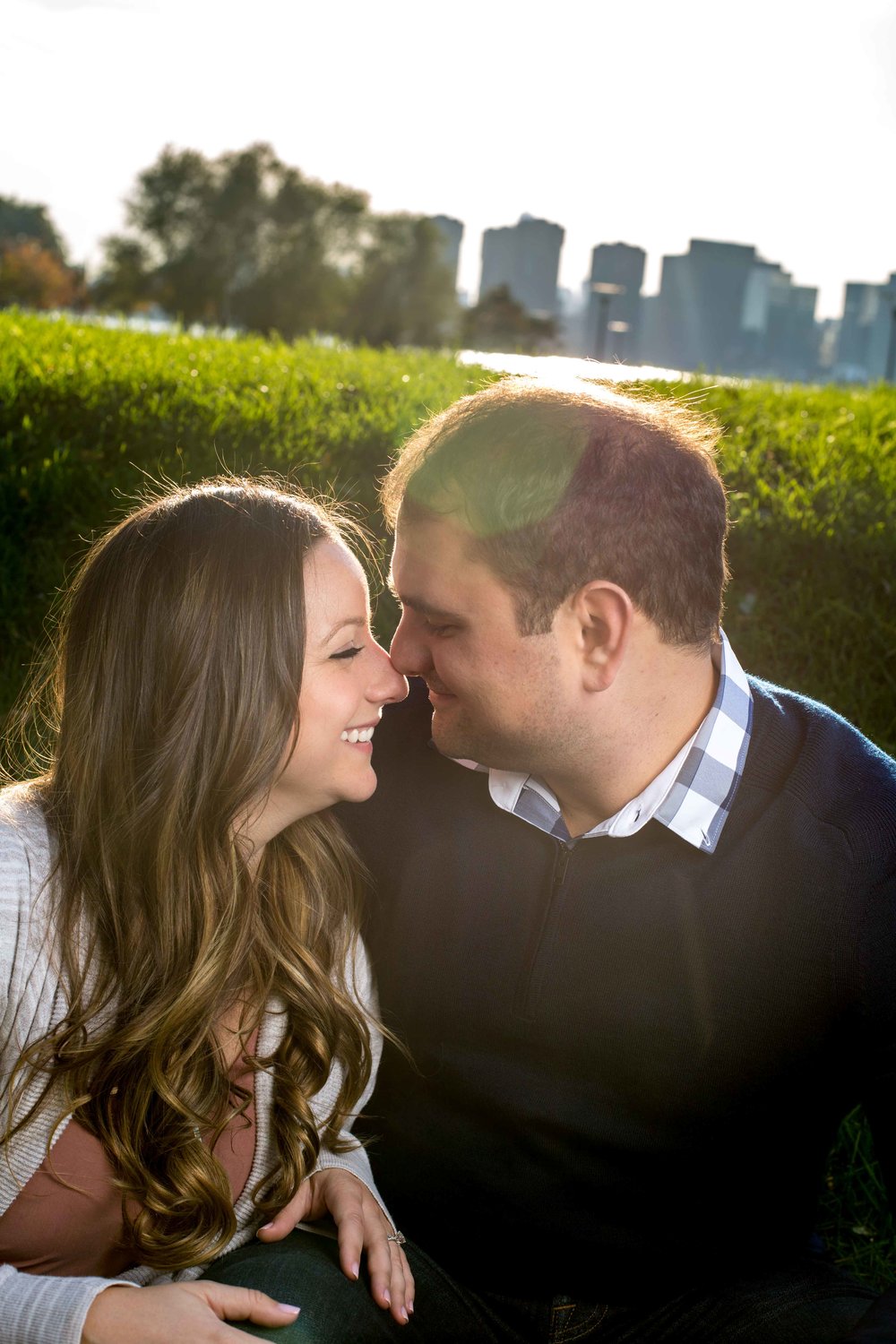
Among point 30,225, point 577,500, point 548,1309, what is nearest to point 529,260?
point 30,225

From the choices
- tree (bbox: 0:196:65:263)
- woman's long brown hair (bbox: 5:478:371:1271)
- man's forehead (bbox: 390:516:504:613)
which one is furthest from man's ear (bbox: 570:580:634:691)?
tree (bbox: 0:196:65:263)

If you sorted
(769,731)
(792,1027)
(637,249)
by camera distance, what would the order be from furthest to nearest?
(637,249) → (769,731) → (792,1027)

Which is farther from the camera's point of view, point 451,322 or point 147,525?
point 451,322

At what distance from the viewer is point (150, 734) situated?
92.3 inches

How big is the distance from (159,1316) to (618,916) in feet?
3.38

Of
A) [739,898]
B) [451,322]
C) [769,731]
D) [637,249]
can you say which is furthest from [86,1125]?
[451,322]

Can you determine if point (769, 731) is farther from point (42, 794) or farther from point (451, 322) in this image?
point (451, 322)

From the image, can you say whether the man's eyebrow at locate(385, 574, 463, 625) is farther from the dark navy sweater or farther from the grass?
the grass

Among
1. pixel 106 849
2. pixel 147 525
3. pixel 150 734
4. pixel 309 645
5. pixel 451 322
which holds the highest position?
pixel 451 322

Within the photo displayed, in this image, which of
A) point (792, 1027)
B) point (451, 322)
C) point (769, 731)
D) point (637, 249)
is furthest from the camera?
point (451, 322)

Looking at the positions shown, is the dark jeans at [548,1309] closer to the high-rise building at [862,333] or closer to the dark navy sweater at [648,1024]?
the dark navy sweater at [648,1024]

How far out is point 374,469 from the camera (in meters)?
4.78

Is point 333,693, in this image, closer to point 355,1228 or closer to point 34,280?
point 355,1228

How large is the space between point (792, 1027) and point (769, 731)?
1.81ft
